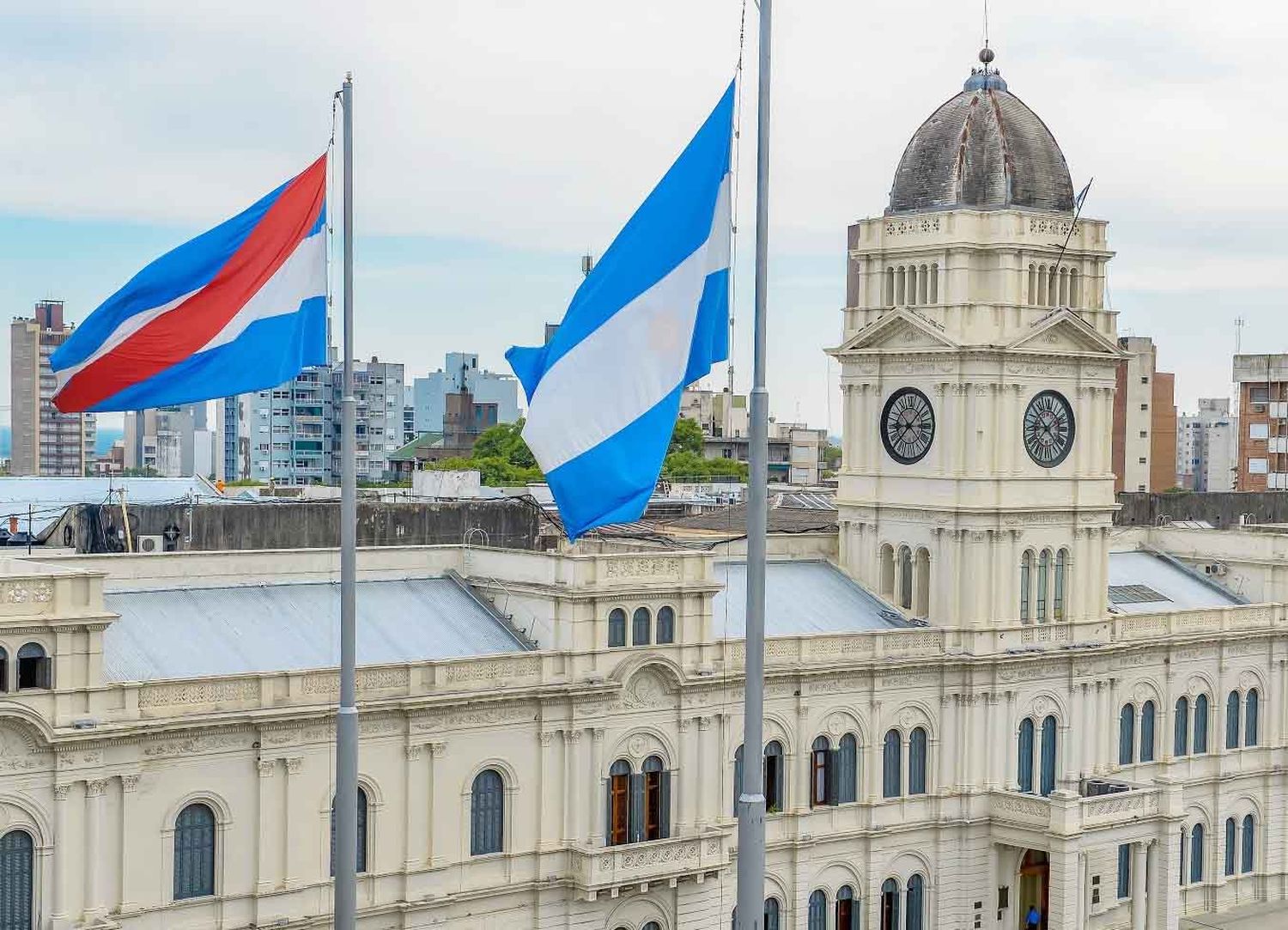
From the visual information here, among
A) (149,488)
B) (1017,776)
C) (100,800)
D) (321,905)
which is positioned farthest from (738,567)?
(149,488)

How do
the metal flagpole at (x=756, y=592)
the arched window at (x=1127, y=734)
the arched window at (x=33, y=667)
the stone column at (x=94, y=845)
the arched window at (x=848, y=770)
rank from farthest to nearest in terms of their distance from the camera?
the arched window at (x=1127, y=734), the arched window at (x=848, y=770), the stone column at (x=94, y=845), the arched window at (x=33, y=667), the metal flagpole at (x=756, y=592)

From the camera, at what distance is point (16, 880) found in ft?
152

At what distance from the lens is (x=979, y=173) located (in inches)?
2613

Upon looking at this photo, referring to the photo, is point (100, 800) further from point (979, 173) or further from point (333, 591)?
point (979, 173)

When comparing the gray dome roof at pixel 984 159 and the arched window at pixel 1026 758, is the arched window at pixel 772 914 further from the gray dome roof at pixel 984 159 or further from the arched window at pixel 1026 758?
the gray dome roof at pixel 984 159

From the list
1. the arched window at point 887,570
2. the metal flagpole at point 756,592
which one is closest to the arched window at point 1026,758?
the arched window at point 887,570

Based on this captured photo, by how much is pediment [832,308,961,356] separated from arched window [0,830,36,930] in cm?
3365

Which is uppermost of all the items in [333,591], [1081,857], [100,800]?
[333,591]

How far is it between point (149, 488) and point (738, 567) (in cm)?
3341

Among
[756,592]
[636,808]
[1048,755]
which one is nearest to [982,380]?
[1048,755]

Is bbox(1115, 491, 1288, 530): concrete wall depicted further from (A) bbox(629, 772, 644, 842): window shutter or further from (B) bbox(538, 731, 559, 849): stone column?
(B) bbox(538, 731, 559, 849): stone column

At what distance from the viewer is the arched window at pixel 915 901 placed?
66438mm

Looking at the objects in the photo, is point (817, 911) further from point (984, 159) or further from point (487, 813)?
point (984, 159)

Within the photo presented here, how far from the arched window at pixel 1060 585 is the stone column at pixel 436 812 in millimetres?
25380
